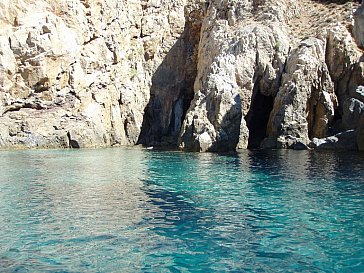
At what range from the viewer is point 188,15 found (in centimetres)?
5556

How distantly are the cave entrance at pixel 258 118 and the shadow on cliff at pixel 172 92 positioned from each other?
33.7ft

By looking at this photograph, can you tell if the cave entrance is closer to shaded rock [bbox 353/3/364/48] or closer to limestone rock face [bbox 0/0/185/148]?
shaded rock [bbox 353/3/364/48]

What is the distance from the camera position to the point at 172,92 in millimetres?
52969

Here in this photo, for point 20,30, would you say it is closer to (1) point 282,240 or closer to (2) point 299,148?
(2) point 299,148

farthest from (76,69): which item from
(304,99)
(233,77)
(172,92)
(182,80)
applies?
(304,99)

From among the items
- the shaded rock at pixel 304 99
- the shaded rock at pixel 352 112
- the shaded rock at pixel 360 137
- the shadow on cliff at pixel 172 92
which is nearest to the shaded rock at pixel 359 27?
the shaded rock at pixel 304 99

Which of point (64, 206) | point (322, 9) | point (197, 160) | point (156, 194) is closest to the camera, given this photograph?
point (64, 206)

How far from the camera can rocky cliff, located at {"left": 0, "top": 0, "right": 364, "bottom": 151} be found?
3769 centimetres

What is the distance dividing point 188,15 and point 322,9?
1778cm

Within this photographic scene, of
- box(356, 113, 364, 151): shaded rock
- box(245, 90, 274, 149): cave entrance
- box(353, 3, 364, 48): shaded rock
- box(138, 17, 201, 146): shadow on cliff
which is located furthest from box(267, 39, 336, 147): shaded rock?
box(138, 17, 201, 146): shadow on cliff

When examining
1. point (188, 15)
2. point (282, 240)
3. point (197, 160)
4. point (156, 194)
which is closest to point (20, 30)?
point (188, 15)

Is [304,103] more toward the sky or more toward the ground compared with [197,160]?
more toward the sky

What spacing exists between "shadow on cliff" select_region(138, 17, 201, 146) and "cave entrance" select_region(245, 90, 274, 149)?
33.7 feet

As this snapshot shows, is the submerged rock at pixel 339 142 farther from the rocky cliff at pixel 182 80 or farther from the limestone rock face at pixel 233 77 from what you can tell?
the limestone rock face at pixel 233 77
